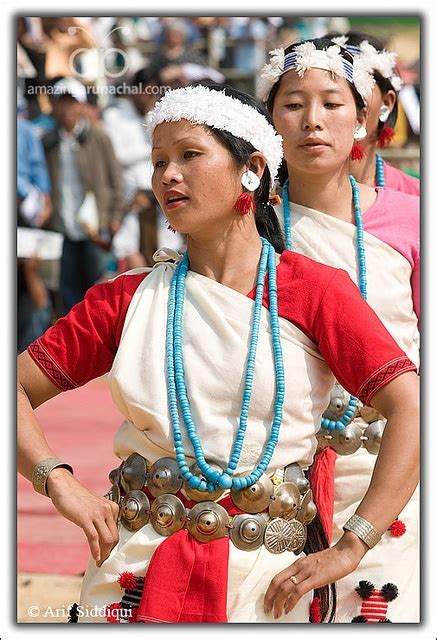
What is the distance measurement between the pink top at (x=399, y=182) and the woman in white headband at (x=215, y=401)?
152 cm

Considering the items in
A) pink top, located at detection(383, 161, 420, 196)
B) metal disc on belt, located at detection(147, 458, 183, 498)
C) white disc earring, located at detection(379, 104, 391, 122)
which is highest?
white disc earring, located at detection(379, 104, 391, 122)

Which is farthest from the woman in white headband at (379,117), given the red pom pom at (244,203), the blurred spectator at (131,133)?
the blurred spectator at (131,133)

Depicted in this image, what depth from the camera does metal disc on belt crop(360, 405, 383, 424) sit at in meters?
3.78

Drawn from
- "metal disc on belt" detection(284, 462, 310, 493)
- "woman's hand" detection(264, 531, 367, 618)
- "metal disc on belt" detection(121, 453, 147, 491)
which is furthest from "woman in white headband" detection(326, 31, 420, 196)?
"woman's hand" detection(264, 531, 367, 618)

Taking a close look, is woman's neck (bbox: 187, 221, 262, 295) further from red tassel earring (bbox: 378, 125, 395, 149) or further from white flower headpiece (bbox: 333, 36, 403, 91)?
red tassel earring (bbox: 378, 125, 395, 149)

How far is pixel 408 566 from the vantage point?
385cm

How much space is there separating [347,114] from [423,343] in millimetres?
754

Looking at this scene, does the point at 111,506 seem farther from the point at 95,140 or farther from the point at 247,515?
the point at 95,140

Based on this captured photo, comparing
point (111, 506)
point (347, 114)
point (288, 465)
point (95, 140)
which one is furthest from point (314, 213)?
point (95, 140)

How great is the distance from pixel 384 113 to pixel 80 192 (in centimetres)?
668

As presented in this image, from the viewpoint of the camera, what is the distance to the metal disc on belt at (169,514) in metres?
2.80

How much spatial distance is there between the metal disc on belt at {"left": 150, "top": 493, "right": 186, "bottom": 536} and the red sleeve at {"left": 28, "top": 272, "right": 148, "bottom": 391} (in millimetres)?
387

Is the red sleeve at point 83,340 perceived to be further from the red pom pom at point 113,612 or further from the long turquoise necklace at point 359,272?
the long turquoise necklace at point 359,272
